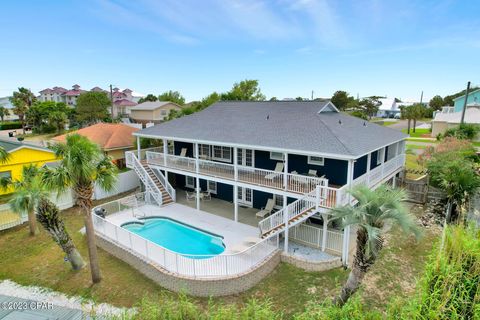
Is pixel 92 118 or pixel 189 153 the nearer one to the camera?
pixel 189 153

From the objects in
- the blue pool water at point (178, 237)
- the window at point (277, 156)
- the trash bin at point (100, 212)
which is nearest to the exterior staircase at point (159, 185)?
the blue pool water at point (178, 237)

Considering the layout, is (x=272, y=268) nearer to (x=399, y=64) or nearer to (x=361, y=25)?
(x=361, y=25)

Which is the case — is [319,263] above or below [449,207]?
below

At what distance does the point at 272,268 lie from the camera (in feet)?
43.3

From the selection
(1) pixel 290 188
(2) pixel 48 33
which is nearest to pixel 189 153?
(1) pixel 290 188

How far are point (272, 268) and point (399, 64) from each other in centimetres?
3776

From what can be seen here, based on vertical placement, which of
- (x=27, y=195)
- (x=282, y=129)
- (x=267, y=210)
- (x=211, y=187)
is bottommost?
(x=267, y=210)

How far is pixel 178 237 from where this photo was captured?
1641cm

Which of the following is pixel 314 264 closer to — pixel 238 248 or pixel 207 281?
pixel 238 248

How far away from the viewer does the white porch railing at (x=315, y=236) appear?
13836mm

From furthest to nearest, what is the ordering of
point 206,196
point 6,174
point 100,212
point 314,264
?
point 206,196 → point 6,174 → point 100,212 → point 314,264

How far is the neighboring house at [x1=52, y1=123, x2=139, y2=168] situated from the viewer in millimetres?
26422

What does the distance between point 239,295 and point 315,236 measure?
5105 millimetres

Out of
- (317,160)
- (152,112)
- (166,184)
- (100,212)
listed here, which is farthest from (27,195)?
(152,112)
